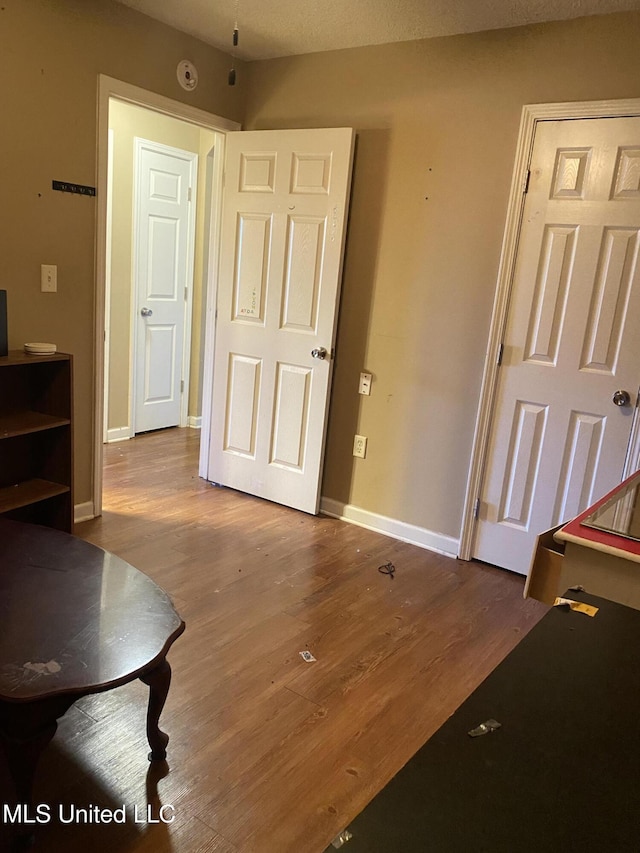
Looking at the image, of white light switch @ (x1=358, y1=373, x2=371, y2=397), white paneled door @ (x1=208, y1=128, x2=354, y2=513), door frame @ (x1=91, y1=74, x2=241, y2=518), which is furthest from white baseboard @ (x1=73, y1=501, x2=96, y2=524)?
white light switch @ (x1=358, y1=373, x2=371, y2=397)

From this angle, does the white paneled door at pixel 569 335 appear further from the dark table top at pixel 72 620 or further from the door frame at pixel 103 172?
the dark table top at pixel 72 620

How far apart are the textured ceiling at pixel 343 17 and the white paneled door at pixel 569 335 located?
0.43 m

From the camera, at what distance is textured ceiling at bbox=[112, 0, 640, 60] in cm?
253

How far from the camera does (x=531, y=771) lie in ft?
2.29

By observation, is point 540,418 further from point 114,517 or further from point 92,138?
point 92,138

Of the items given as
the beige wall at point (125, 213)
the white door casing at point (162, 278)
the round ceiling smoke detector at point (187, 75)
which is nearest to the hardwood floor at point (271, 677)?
the beige wall at point (125, 213)

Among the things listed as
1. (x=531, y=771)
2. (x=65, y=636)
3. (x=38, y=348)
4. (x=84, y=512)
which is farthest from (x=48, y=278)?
(x=531, y=771)

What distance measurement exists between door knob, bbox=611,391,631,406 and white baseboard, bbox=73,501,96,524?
2.56 metres

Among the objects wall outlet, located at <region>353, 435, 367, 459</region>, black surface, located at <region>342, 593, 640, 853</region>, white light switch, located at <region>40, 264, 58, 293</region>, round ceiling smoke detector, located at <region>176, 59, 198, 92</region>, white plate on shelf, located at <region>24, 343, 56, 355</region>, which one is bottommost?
wall outlet, located at <region>353, 435, 367, 459</region>

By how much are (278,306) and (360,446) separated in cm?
90

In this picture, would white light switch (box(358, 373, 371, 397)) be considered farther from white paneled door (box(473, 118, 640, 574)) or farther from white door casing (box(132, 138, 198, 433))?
white door casing (box(132, 138, 198, 433))

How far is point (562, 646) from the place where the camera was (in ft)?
3.13

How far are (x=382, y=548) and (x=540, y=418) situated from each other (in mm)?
1026

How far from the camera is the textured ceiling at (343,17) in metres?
2.53
